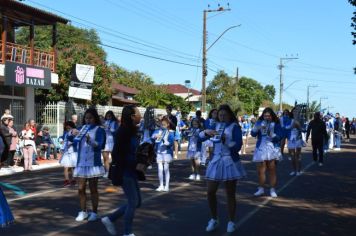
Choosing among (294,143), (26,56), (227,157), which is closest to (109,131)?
(294,143)

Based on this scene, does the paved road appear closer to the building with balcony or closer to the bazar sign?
the bazar sign

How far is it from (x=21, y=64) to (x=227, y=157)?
18.1m

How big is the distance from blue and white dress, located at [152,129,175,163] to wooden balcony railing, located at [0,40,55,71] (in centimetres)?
1405

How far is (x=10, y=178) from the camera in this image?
15.7 meters

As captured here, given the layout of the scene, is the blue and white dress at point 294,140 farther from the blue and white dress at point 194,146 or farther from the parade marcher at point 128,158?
the parade marcher at point 128,158

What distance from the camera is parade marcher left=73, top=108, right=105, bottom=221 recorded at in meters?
8.70

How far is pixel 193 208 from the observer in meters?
9.92

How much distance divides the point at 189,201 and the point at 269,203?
5.19ft

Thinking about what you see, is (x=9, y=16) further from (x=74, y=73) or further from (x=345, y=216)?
(x=345, y=216)

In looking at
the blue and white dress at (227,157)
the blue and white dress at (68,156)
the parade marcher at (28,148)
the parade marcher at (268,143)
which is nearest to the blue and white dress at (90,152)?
the blue and white dress at (227,157)

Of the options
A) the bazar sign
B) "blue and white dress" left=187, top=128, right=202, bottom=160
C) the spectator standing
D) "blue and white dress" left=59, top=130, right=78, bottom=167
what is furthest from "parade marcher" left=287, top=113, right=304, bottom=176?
the bazar sign

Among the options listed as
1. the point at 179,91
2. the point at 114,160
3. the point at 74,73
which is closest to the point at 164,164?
the point at 114,160

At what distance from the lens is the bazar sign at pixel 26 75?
2347 cm

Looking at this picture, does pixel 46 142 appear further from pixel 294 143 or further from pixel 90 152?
pixel 90 152
